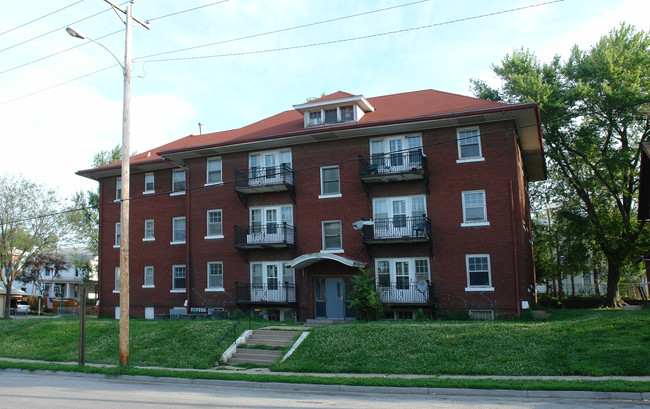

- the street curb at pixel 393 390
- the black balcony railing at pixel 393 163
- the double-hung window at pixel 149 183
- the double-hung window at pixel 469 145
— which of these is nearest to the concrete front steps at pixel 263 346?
the street curb at pixel 393 390

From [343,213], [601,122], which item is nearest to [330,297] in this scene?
[343,213]

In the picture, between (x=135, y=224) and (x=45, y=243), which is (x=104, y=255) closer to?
(x=135, y=224)

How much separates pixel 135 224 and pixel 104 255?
3395mm

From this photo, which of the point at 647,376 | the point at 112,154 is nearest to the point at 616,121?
the point at 647,376

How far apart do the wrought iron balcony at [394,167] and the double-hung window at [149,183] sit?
14.0m

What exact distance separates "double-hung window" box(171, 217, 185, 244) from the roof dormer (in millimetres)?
9669

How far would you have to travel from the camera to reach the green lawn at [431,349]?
1380cm

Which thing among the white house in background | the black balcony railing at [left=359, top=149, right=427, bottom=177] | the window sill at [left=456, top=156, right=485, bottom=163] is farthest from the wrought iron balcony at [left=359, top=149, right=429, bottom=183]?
the white house in background

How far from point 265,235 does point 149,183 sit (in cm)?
979

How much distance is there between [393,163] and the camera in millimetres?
24672

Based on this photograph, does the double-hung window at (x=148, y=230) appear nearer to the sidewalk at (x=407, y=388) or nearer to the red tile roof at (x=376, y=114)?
the red tile roof at (x=376, y=114)

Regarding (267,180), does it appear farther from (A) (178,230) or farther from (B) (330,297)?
(A) (178,230)

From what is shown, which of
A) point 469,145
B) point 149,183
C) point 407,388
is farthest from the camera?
point 149,183

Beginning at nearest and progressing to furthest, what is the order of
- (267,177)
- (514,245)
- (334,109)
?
1. (514,245)
2. (267,177)
3. (334,109)
